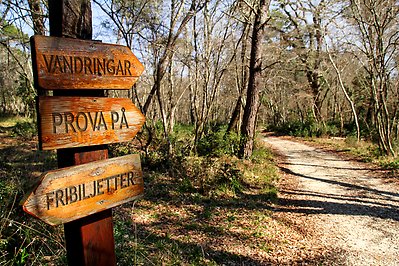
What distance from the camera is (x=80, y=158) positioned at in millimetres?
1697

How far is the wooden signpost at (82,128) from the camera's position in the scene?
150 centimetres

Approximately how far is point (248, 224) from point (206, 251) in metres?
1.29

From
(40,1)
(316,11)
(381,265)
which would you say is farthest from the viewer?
(316,11)

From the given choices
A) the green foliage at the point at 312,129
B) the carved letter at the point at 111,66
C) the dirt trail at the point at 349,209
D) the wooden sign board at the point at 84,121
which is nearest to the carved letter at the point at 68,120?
the wooden sign board at the point at 84,121

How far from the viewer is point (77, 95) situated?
1.72 m

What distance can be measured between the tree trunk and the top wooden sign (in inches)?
298

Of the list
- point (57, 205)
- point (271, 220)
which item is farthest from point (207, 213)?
point (57, 205)

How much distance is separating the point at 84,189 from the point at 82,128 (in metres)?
0.38

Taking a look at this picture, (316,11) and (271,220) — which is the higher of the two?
(316,11)

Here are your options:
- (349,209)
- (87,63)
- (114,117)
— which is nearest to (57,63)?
(87,63)

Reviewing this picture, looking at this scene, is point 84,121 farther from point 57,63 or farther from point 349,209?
point 349,209

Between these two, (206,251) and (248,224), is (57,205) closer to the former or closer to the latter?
(206,251)

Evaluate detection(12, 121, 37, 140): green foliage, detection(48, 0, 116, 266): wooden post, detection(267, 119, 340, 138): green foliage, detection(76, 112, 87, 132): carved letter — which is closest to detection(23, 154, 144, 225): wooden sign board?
detection(48, 0, 116, 266): wooden post

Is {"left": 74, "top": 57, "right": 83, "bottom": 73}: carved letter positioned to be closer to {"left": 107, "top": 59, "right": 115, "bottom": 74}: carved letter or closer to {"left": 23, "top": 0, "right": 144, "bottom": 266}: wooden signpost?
{"left": 23, "top": 0, "right": 144, "bottom": 266}: wooden signpost
